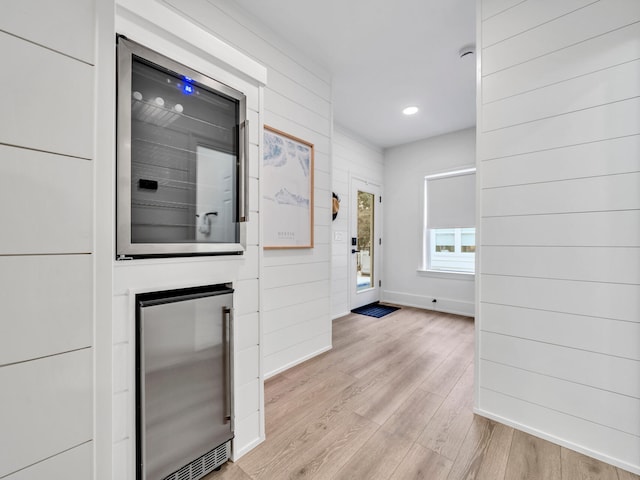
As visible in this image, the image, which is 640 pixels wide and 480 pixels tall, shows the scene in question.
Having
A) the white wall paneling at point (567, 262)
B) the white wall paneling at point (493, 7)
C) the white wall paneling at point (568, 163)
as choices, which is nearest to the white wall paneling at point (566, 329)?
the white wall paneling at point (567, 262)

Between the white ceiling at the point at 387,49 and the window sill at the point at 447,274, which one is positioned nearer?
the white ceiling at the point at 387,49

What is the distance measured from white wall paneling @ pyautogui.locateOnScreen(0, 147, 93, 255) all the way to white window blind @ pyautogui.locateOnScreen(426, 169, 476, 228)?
4.48 metres

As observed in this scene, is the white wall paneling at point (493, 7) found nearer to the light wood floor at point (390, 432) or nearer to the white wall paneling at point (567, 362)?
the white wall paneling at point (567, 362)

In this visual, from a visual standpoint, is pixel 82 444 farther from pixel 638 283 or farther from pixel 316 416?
pixel 638 283

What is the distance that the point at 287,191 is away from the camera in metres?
2.54

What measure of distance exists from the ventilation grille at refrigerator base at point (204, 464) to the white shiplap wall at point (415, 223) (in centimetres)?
379

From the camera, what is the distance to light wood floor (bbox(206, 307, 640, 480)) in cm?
141

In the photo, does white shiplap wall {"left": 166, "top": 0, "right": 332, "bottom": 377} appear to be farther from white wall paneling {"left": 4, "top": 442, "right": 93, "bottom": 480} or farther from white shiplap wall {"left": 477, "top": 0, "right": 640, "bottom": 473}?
white wall paneling {"left": 4, "top": 442, "right": 93, "bottom": 480}

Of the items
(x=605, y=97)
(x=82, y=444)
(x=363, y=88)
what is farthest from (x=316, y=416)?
(x=363, y=88)

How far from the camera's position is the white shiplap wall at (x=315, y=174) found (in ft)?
6.92

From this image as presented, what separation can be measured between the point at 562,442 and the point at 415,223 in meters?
3.46

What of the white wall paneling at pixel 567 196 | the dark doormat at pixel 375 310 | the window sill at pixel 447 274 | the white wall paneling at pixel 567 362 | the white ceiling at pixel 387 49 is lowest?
the dark doormat at pixel 375 310

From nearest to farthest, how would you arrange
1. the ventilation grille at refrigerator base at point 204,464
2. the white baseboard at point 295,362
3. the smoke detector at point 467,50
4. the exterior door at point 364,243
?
1. the ventilation grille at refrigerator base at point 204,464
2. the white baseboard at point 295,362
3. the smoke detector at point 467,50
4. the exterior door at point 364,243

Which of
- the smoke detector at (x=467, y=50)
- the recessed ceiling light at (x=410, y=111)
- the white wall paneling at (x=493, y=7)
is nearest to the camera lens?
the white wall paneling at (x=493, y=7)
